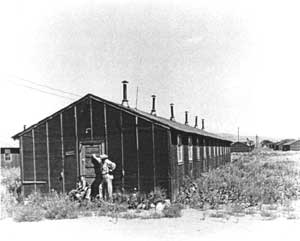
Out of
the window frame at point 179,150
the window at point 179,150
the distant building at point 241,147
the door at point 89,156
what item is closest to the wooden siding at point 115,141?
the door at point 89,156

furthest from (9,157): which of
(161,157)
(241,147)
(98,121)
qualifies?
(241,147)

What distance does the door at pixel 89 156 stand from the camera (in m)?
14.4

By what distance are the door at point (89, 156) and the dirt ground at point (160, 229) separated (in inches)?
135

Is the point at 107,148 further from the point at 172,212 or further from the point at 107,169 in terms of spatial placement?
the point at 172,212

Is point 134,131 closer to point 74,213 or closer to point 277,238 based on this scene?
point 74,213

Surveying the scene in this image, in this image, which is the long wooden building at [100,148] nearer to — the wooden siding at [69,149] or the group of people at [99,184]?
the wooden siding at [69,149]

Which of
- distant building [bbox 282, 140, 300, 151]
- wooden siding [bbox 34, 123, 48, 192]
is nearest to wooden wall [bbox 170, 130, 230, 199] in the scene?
wooden siding [bbox 34, 123, 48, 192]

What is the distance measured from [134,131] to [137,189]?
7.25ft

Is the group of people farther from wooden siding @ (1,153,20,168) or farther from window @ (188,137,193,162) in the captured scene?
wooden siding @ (1,153,20,168)

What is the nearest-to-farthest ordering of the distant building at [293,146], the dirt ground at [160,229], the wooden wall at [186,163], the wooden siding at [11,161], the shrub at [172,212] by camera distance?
1. the dirt ground at [160,229]
2. the shrub at [172,212]
3. the wooden wall at [186,163]
4. the wooden siding at [11,161]
5. the distant building at [293,146]

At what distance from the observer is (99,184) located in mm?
14031

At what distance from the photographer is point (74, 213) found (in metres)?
11.4

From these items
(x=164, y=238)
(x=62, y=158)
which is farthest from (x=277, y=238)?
(x=62, y=158)

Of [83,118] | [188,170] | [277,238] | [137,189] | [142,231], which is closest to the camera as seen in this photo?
[277,238]
